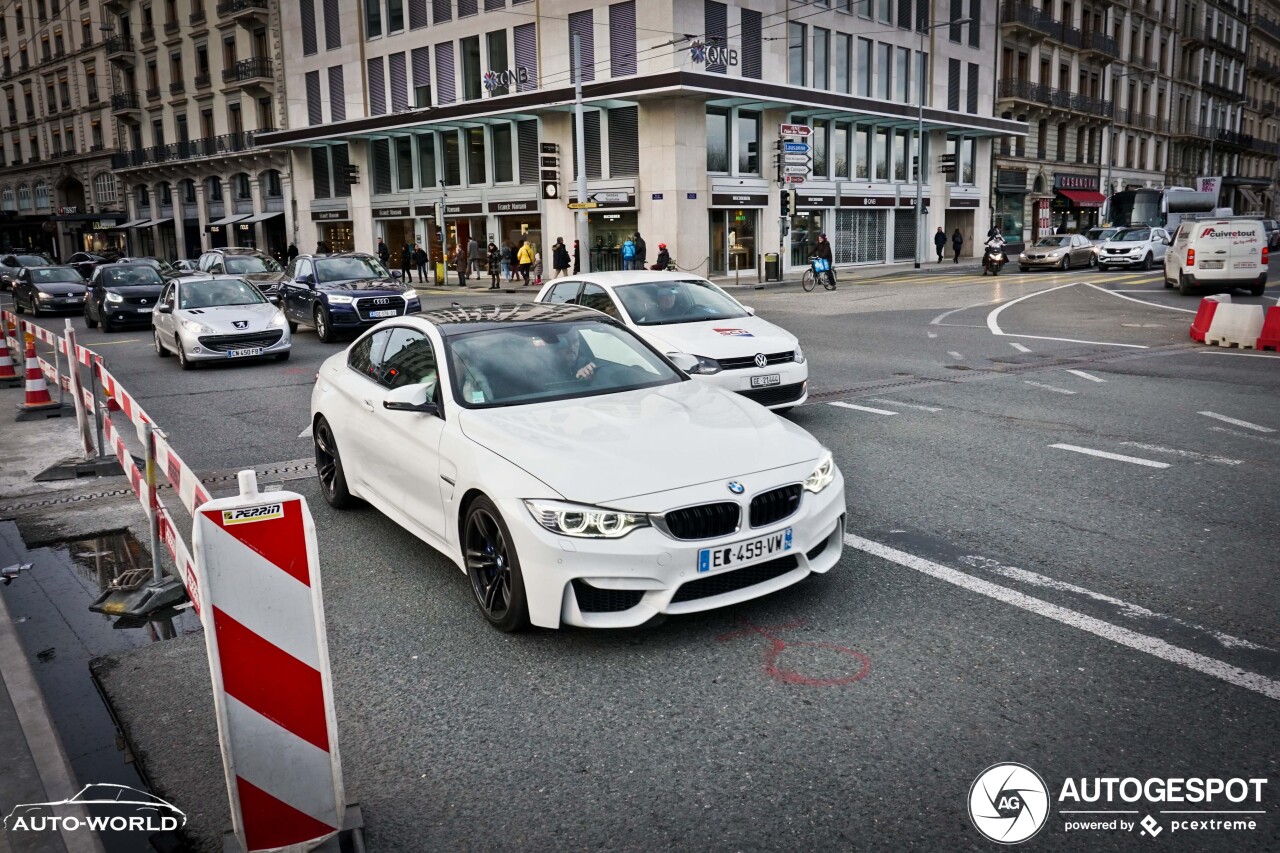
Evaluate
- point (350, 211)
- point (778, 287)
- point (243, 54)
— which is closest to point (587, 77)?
point (778, 287)

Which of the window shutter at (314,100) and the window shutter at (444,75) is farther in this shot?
the window shutter at (314,100)

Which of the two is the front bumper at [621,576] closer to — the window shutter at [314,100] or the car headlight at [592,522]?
the car headlight at [592,522]

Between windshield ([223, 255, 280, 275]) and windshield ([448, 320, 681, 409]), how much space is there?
2084 centimetres

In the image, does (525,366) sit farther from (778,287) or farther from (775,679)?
(778,287)

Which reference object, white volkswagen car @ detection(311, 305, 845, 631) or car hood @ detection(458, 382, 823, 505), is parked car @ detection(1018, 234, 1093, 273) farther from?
car hood @ detection(458, 382, 823, 505)

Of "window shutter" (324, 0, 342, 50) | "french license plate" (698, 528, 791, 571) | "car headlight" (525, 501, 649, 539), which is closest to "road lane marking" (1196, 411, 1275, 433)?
"french license plate" (698, 528, 791, 571)

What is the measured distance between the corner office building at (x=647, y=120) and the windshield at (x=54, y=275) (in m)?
14.0

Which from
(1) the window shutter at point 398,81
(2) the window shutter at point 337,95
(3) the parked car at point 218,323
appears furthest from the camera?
(2) the window shutter at point 337,95

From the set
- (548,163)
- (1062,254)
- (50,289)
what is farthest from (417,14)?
(1062,254)

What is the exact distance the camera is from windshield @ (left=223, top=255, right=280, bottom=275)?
81.0 ft

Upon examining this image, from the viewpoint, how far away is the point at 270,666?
299 centimetres

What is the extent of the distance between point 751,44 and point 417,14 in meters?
15.2

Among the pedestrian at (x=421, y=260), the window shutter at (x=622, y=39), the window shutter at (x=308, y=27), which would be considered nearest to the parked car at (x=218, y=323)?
the window shutter at (x=622, y=39)

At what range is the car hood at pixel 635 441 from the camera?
173 inches
